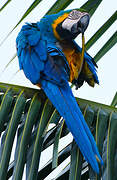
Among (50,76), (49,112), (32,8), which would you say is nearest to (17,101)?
(49,112)

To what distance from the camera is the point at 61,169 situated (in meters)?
1.37

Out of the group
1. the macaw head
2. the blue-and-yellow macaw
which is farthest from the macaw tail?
the macaw head

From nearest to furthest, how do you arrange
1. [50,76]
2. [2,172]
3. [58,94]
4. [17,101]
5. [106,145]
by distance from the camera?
[2,172] < [106,145] < [17,101] < [58,94] < [50,76]

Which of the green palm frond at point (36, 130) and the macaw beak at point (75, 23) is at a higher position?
the macaw beak at point (75, 23)

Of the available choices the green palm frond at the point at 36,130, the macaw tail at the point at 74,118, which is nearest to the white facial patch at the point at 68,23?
the macaw tail at the point at 74,118

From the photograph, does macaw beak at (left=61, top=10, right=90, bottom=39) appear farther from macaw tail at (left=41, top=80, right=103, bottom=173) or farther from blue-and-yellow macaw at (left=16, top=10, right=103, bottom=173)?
macaw tail at (left=41, top=80, right=103, bottom=173)

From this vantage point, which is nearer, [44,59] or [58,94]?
[58,94]

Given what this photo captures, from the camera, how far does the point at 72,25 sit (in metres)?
1.85

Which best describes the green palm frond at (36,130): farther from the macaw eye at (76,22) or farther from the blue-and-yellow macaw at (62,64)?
the macaw eye at (76,22)

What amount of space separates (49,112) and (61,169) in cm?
24

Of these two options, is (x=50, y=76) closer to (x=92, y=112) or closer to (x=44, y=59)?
(x=44, y=59)

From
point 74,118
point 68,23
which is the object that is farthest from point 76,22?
point 74,118

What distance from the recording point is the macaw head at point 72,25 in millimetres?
1743

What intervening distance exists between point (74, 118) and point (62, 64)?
0.37 m
